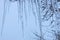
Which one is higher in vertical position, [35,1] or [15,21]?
[35,1]

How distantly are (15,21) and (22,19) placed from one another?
0.06 m

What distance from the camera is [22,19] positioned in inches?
41.9

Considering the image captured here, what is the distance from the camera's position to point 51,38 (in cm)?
98

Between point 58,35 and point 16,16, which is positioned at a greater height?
point 16,16

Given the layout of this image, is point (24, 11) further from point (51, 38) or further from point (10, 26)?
point (51, 38)

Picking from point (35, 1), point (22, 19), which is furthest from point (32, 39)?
point (35, 1)

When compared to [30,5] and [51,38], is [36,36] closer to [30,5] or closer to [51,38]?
[51,38]

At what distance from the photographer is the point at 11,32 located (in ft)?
3.52

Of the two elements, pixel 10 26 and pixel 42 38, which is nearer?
pixel 42 38

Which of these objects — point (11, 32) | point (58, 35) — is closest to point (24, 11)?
point (11, 32)

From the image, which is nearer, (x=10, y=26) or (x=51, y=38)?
(x=51, y=38)

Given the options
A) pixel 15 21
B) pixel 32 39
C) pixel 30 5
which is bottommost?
pixel 32 39

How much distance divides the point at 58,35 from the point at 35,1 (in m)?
0.28

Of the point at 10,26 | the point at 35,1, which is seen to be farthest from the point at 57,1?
the point at 10,26
